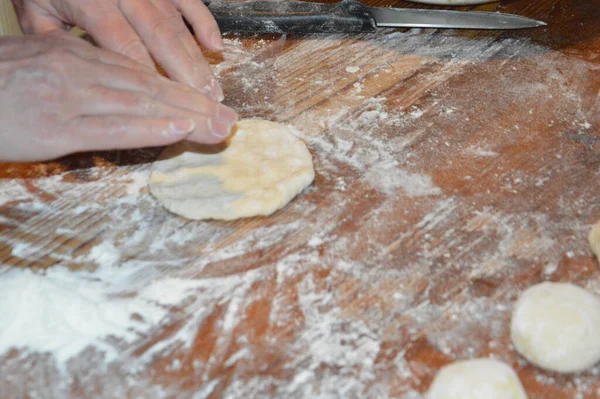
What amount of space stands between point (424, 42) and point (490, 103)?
0.41 metres

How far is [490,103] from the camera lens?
5.97ft

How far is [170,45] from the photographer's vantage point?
159 centimetres

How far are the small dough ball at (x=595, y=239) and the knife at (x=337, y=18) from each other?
3.07 feet

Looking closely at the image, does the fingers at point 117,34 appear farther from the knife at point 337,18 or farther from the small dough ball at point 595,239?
the small dough ball at point 595,239

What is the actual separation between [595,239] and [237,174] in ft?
2.98

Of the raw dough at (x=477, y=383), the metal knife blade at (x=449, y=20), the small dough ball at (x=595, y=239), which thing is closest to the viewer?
the raw dough at (x=477, y=383)

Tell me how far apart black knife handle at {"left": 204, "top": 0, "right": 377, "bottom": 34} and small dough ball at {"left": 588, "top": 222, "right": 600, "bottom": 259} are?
106 cm

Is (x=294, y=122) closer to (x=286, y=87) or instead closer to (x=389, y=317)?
(x=286, y=87)

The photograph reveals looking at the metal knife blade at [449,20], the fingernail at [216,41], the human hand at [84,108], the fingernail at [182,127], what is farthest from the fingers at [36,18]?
the metal knife blade at [449,20]

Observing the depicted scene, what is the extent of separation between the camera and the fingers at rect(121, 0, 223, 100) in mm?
1585

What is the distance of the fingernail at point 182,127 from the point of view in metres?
1.35

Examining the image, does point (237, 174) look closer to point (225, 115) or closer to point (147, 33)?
point (225, 115)

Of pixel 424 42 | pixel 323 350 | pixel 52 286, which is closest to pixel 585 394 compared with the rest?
pixel 323 350

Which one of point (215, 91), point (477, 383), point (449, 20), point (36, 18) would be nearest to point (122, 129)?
point (215, 91)
